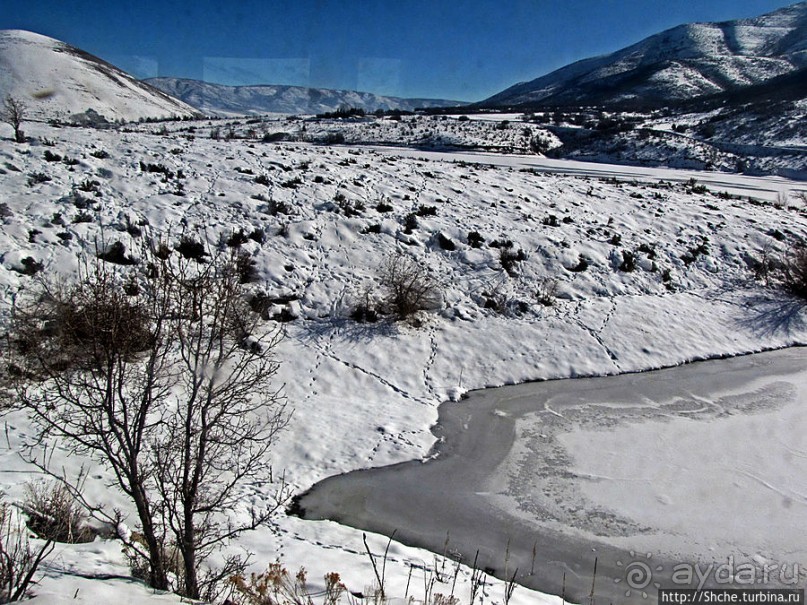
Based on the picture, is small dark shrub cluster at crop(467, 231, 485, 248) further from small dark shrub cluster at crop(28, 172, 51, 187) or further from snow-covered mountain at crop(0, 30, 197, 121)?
snow-covered mountain at crop(0, 30, 197, 121)

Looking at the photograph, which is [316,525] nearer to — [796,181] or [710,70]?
[796,181]

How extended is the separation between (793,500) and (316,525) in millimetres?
5483

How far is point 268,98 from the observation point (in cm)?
15875

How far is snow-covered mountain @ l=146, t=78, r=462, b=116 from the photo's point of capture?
135 metres

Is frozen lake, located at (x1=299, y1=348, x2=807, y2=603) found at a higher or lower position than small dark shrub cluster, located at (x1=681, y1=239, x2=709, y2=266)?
lower

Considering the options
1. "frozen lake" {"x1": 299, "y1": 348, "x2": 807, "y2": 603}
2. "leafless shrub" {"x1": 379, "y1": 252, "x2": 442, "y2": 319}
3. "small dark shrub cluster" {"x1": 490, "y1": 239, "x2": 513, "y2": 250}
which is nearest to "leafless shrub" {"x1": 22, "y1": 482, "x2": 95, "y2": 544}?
"frozen lake" {"x1": 299, "y1": 348, "x2": 807, "y2": 603}

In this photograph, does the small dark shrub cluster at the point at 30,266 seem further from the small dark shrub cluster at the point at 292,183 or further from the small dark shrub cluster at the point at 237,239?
the small dark shrub cluster at the point at 292,183

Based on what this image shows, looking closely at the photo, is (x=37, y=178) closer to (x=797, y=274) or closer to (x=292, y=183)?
(x=292, y=183)

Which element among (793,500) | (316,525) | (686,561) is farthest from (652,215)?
(316,525)

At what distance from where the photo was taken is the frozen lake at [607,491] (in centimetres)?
487

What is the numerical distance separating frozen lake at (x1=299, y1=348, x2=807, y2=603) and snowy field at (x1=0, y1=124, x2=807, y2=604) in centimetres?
44

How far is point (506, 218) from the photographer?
1439cm

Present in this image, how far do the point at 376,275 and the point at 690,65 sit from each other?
116174 millimetres

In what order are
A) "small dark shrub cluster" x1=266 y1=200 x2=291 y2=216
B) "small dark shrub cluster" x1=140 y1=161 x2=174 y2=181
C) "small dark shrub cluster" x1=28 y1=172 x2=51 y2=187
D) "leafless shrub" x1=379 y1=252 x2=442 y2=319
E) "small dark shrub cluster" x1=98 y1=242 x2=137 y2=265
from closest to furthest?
1. "small dark shrub cluster" x1=98 y1=242 x2=137 y2=265
2. "leafless shrub" x1=379 y1=252 x2=442 y2=319
3. "small dark shrub cluster" x1=28 y1=172 x2=51 y2=187
4. "small dark shrub cluster" x1=266 y1=200 x2=291 y2=216
5. "small dark shrub cluster" x1=140 y1=161 x2=174 y2=181
